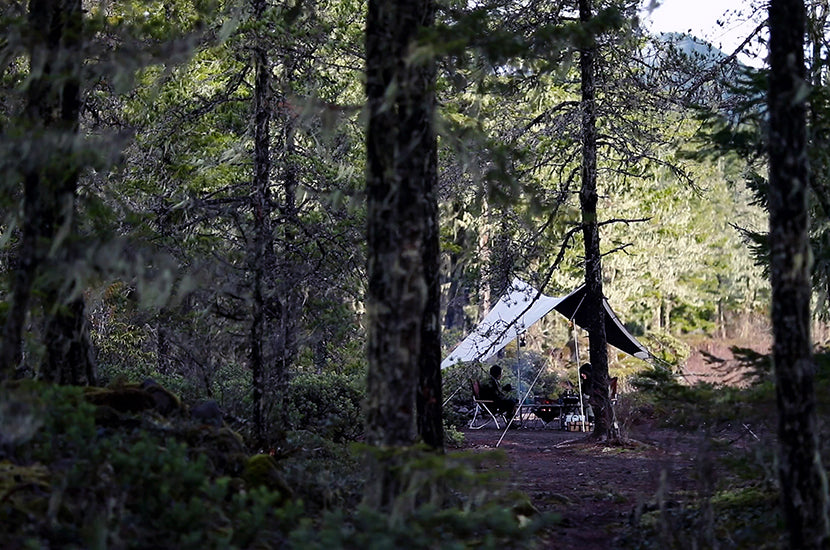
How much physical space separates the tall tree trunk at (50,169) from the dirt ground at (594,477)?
3621 mm

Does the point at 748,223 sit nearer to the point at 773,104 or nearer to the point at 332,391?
the point at 332,391

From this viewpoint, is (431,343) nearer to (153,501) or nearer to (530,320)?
(153,501)

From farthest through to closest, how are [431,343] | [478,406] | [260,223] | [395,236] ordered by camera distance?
[478,406], [260,223], [431,343], [395,236]

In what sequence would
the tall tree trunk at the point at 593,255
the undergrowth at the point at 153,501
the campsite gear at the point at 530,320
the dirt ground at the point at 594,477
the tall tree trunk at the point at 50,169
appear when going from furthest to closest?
the campsite gear at the point at 530,320 < the tall tree trunk at the point at 593,255 < the dirt ground at the point at 594,477 < the tall tree trunk at the point at 50,169 < the undergrowth at the point at 153,501

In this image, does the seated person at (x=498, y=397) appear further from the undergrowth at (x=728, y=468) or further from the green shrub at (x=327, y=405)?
the undergrowth at (x=728, y=468)

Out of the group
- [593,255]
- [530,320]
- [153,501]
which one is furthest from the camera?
[530,320]

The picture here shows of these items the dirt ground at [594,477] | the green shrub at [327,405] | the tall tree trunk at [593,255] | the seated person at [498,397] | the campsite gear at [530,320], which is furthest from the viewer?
the seated person at [498,397]

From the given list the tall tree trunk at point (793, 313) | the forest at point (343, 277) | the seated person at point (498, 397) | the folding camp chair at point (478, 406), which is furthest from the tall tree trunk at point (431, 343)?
the folding camp chair at point (478, 406)

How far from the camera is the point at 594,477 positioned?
12375mm

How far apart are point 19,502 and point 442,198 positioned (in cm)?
992

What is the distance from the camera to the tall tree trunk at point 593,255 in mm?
15012

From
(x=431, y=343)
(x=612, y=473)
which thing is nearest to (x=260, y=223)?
(x=431, y=343)

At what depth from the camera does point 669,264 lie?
33.4 m

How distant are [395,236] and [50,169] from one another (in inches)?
87.8
